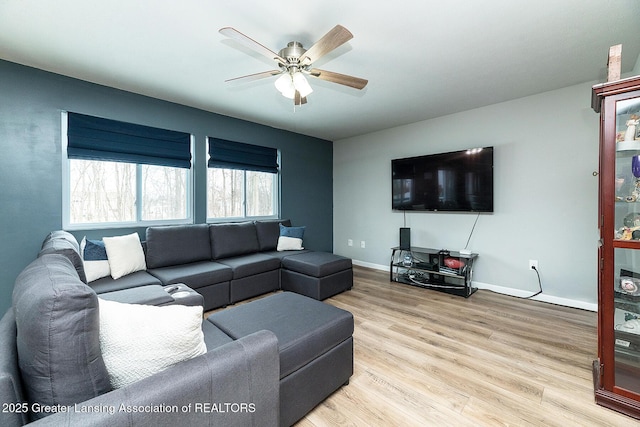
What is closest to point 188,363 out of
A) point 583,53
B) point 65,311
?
point 65,311

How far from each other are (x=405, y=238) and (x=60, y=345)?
12.9 ft

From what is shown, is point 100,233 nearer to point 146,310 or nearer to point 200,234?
point 200,234

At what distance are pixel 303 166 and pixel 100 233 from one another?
3.11 meters

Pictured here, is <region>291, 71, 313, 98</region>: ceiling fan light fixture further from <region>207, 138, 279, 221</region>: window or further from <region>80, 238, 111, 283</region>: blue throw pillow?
<region>80, 238, 111, 283</region>: blue throw pillow

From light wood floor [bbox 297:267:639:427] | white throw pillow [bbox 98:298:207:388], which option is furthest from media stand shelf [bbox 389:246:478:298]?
white throw pillow [bbox 98:298:207:388]

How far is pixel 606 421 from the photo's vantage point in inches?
58.9

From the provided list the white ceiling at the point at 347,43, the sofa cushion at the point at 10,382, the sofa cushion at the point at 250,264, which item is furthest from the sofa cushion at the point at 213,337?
the white ceiling at the point at 347,43

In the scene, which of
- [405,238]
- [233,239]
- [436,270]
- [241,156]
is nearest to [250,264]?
[233,239]

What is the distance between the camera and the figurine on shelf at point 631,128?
1593 millimetres

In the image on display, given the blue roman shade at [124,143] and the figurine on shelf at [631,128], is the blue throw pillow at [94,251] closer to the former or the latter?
the blue roman shade at [124,143]

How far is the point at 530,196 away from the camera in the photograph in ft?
10.7

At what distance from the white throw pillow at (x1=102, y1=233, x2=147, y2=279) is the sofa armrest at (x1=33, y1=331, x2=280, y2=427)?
7.32 ft

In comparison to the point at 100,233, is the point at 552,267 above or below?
below

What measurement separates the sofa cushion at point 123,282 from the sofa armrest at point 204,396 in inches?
74.9
